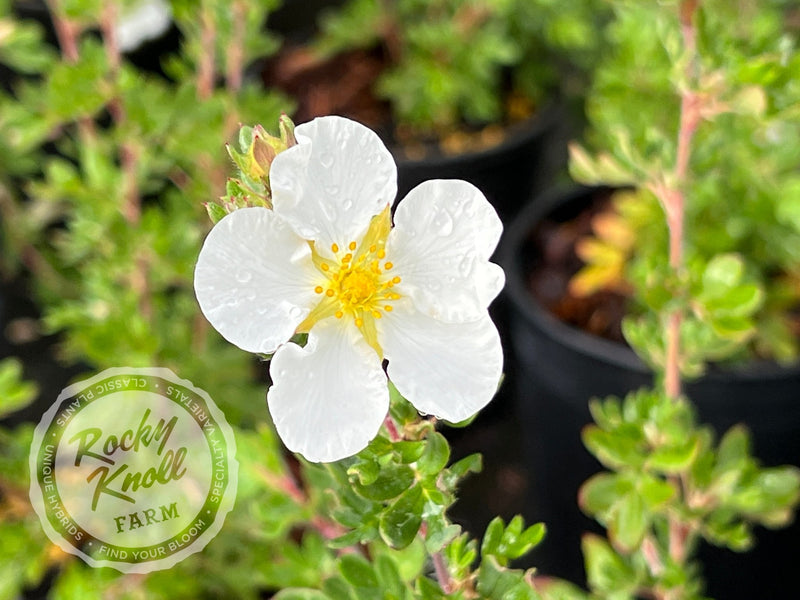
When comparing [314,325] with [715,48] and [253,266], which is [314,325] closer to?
[253,266]

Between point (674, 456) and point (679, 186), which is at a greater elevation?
point (679, 186)

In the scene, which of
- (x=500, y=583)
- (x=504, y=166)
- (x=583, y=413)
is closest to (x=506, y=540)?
(x=500, y=583)

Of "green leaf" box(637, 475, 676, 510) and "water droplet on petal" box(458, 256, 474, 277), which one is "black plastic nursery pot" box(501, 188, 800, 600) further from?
"water droplet on petal" box(458, 256, 474, 277)

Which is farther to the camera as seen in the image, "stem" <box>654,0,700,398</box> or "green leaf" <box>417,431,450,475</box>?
"stem" <box>654,0,700,398</box>

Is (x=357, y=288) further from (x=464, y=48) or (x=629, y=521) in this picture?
(x=464, y=48)

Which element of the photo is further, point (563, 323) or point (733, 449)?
point (563, 323)

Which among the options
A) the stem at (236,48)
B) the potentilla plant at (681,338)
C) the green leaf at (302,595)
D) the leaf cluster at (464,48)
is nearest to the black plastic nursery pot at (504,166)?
the leaf cluster at (464,48)

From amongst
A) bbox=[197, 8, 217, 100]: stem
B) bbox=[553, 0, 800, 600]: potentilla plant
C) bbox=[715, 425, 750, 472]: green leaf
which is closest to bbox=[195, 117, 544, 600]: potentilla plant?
bbox=[553, 0, 800, 600]: potentilla plant
